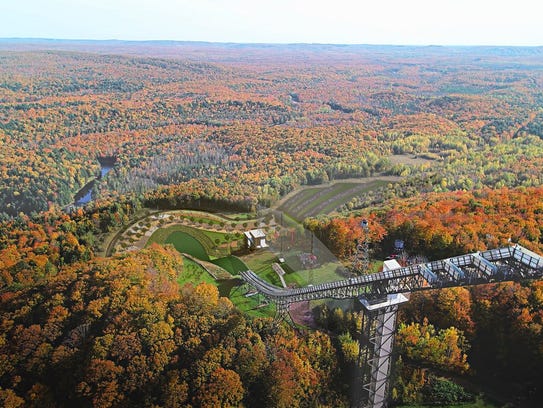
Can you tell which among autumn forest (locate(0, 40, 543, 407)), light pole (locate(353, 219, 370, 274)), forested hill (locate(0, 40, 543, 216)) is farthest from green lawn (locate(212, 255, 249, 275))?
forested hill (locate(0, 40, 543, 216))

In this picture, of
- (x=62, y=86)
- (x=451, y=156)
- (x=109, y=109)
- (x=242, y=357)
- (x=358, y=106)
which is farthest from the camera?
(x=62, y=86)

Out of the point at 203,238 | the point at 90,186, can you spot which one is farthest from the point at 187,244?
the point at 90,186

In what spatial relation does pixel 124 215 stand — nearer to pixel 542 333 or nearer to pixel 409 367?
pixel 409 367

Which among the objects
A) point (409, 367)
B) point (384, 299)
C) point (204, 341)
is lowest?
point (409, 367)

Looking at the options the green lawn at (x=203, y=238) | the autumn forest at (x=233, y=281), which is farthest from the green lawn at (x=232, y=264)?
the autumn forest at (x=233, y=281)

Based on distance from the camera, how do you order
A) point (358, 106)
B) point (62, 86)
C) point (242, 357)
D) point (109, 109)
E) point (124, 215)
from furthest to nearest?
point (62, 86) → point (358, 106) → point (109, 109) → point (124, 215) → point (242, 357)

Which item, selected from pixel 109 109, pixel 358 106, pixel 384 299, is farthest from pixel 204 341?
pixel 358 106

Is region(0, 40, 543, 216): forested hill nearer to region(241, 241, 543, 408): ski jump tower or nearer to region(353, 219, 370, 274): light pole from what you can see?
region(353, 219, 370, 274): light pole
